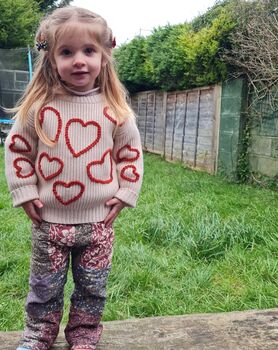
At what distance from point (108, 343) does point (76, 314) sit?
202 mm

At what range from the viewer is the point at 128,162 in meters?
1.66

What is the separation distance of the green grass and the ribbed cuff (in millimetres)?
1054

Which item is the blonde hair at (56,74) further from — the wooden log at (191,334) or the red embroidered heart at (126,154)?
the wooden log at (191,334)

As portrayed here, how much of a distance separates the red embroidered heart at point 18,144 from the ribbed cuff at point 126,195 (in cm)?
35

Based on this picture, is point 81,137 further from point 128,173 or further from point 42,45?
point 42,45

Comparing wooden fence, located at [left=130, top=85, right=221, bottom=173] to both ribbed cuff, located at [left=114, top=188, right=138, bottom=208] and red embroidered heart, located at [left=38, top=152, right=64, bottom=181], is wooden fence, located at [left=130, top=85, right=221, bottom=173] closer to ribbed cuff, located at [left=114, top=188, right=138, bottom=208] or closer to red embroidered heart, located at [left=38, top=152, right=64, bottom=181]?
ribbed cuff, located at [left=114, top=188, right=138, bottom=208]

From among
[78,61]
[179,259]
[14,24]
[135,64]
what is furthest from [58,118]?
[14,24]

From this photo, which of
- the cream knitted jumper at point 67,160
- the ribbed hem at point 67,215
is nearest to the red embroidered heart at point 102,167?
the cream knitted jumper at point 67,160

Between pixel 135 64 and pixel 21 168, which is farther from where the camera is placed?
pixel 135 64

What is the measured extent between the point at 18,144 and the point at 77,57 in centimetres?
35

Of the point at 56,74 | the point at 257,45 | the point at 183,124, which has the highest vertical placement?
the point at 257,45

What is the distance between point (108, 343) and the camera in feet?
5.87

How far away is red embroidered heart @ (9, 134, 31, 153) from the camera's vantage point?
1569 millimetres

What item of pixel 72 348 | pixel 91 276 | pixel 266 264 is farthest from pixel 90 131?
pixel 266 264
